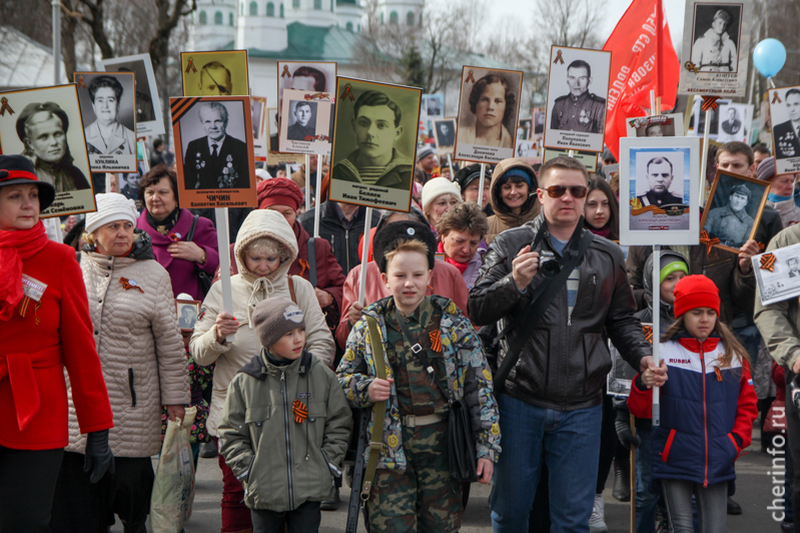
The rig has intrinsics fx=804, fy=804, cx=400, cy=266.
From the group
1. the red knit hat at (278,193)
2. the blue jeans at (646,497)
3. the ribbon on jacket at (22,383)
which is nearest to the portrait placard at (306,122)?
the red knit hat at (278,193)

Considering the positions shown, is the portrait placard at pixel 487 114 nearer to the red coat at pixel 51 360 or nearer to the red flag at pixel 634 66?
the red flag at pixel 634 66

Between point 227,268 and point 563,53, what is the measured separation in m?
4.23

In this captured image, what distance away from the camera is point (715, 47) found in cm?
636

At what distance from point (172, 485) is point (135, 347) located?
2.50 feet

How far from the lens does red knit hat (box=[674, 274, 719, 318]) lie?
431 centimetres

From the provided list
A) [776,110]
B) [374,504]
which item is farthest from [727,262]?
[374,504]

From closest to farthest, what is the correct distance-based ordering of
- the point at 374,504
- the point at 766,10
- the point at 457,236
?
the point at 374,504
the point at 457,236
the point at 766,10

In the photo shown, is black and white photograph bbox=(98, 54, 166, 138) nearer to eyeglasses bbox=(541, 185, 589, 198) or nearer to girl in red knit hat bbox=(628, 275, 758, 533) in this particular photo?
eyeglasses bbox=(541, 185, 589, 198)

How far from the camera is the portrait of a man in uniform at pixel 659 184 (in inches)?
170

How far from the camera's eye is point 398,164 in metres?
4.70

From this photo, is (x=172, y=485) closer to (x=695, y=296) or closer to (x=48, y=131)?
(x=48, y=131)

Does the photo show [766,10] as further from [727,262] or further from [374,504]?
[374,504]

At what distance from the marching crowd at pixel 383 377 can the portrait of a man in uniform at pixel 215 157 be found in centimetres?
32

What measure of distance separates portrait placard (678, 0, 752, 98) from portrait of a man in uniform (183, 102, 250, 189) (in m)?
3.78
